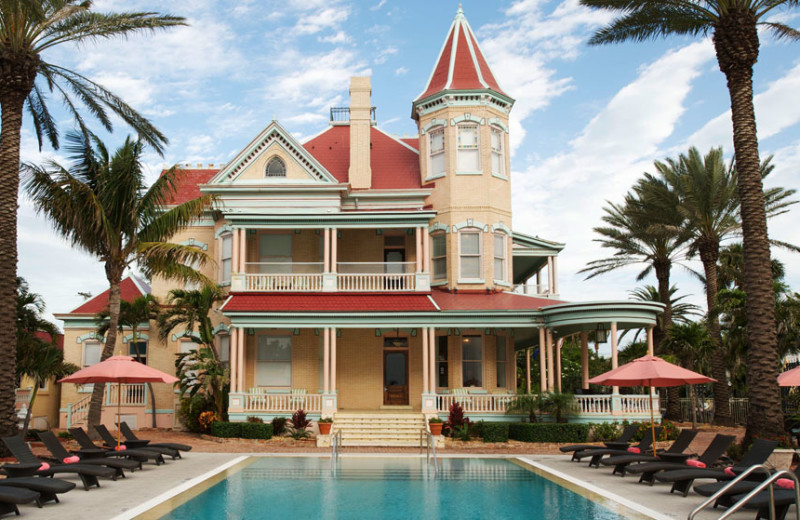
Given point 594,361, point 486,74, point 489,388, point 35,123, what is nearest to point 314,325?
point 489,388

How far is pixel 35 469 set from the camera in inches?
574

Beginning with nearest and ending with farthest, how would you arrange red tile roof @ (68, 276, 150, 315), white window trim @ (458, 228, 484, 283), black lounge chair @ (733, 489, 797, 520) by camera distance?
1. black lounge chair @ (733, 489, 797, 520)
2. white window trim @ (458, 228, 484, 283)
3. red tile roof @ (68, 276, 150, 315)

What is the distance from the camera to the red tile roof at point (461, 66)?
105 ft

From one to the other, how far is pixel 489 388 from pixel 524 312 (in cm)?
380

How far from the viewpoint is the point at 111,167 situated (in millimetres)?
24125

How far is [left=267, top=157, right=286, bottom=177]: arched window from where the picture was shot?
3167 centimetres

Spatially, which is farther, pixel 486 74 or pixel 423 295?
pixel 486 74

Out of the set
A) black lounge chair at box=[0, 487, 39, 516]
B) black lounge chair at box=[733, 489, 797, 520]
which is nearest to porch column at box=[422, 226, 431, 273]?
black lounge chair at box=[733, 489, 797, 520]

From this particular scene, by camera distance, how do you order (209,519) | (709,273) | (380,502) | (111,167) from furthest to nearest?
(709,273), (111,167), (380,502), (209,519)

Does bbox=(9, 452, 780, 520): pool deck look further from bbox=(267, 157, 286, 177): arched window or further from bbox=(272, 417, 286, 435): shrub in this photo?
bbox=(267, 157, 286, 177): arched window

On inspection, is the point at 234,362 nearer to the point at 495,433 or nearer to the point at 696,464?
the point at 495,433

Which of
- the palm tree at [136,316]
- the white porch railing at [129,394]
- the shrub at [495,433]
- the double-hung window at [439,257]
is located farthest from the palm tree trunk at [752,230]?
the white porch railing at [129,394]

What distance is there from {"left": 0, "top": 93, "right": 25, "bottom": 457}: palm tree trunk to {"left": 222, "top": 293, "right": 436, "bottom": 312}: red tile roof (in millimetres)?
8718

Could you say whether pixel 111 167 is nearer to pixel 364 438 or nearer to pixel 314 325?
pixel 314 325
